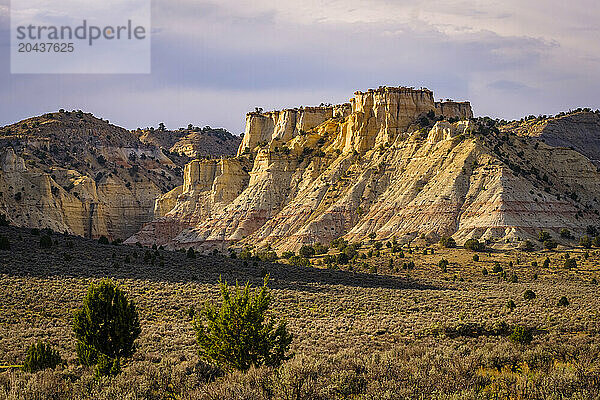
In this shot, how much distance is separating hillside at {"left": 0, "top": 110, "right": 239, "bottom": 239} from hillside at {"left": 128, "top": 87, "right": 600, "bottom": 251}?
750cm

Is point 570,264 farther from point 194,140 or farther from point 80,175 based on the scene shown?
point 194,140

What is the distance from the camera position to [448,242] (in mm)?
73062

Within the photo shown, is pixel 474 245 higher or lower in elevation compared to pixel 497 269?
higher

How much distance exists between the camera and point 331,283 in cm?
5416

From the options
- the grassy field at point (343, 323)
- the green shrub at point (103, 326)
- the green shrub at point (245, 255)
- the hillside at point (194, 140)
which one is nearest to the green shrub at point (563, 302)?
the grassy field at point (343, 323)

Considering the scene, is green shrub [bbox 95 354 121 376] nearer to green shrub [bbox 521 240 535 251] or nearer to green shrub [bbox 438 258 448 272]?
green shrub [bbox 438 258 448 272]

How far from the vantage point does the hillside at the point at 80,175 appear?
100 m

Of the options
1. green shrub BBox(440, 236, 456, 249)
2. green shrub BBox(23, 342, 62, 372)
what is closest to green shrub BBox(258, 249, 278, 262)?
green shrub BBox(440, 236, 456, 249)

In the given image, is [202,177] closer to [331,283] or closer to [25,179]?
[25,179]

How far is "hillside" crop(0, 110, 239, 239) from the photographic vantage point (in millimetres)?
100375

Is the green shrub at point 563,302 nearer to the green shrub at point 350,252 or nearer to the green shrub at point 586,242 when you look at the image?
the green shrub at point 586,242

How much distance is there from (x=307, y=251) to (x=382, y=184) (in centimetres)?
1738

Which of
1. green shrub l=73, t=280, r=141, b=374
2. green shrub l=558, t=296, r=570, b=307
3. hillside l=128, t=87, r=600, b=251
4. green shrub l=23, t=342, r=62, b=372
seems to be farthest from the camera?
hillside l=128, t=87, r=600, b=251

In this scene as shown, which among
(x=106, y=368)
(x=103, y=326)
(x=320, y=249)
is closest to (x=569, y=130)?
(x=320, y=249)
